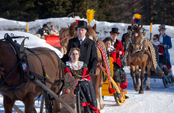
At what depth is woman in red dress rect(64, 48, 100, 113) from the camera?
5207 mm

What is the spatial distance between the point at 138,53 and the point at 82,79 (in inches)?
190

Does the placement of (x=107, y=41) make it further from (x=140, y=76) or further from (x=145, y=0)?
(x=145, y=0)

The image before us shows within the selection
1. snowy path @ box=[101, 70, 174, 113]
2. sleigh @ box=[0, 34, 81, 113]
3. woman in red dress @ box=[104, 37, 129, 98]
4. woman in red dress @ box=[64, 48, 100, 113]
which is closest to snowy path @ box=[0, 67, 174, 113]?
snowy path @ box=[101, 70, 174, 113]

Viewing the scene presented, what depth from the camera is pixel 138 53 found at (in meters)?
9.77

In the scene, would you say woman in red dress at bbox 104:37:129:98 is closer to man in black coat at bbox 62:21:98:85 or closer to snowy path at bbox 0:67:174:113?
snowy path at bbox 0:67:174:113

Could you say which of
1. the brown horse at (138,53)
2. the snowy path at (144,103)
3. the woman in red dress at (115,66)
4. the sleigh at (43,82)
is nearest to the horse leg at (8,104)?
the sleigh at (43,82)

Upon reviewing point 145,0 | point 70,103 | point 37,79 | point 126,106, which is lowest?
point 126,106

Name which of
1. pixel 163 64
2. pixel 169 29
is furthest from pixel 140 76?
pixel 169 29

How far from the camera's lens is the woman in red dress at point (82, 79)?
5.21m

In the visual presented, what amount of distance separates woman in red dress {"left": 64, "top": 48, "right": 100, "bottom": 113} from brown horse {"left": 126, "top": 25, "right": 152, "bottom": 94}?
434 centimetres

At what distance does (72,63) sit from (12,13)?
23187mm

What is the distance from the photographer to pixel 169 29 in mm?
18781

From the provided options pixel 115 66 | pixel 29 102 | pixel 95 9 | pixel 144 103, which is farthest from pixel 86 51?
pixel 95 9

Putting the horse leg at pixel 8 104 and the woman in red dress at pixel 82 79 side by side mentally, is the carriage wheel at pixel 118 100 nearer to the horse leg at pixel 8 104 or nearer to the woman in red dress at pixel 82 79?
the woman in red dress at pixel 82 79
